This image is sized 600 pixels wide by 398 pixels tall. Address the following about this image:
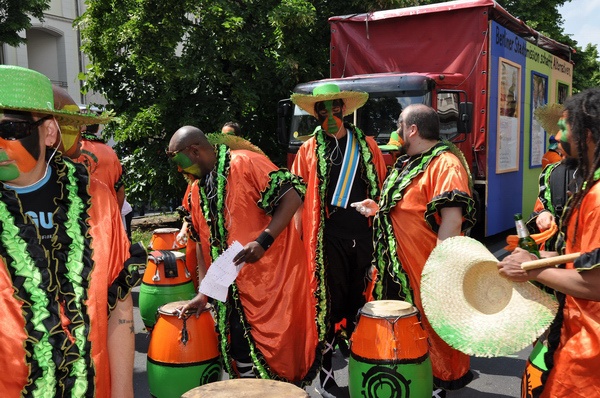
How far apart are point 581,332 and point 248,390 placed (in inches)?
48.8

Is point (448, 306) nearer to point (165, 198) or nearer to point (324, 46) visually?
point (165, 198)

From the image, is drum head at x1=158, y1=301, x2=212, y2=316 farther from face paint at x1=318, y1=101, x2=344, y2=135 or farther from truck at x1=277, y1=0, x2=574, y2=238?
truck at x1=277, y1=0, x2=574, y2=238

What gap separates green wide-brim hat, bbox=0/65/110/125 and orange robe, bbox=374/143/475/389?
7.50 ft

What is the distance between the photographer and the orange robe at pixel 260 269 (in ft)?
12.3

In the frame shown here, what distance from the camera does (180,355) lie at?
3457 millimetres

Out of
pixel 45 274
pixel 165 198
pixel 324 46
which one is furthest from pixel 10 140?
pixel 324 46

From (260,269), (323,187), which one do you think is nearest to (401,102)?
(323,187)

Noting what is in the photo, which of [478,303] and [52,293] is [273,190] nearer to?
[478,303]

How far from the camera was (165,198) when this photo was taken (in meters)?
11.8

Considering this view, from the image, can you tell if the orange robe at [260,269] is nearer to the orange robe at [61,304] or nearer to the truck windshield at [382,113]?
the orange robe at [61,304]

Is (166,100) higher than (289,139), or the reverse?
(166,100)

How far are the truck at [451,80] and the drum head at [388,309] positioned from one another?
4433mm

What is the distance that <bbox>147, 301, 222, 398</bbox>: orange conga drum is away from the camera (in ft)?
11.3

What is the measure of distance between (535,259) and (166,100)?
9568mm
